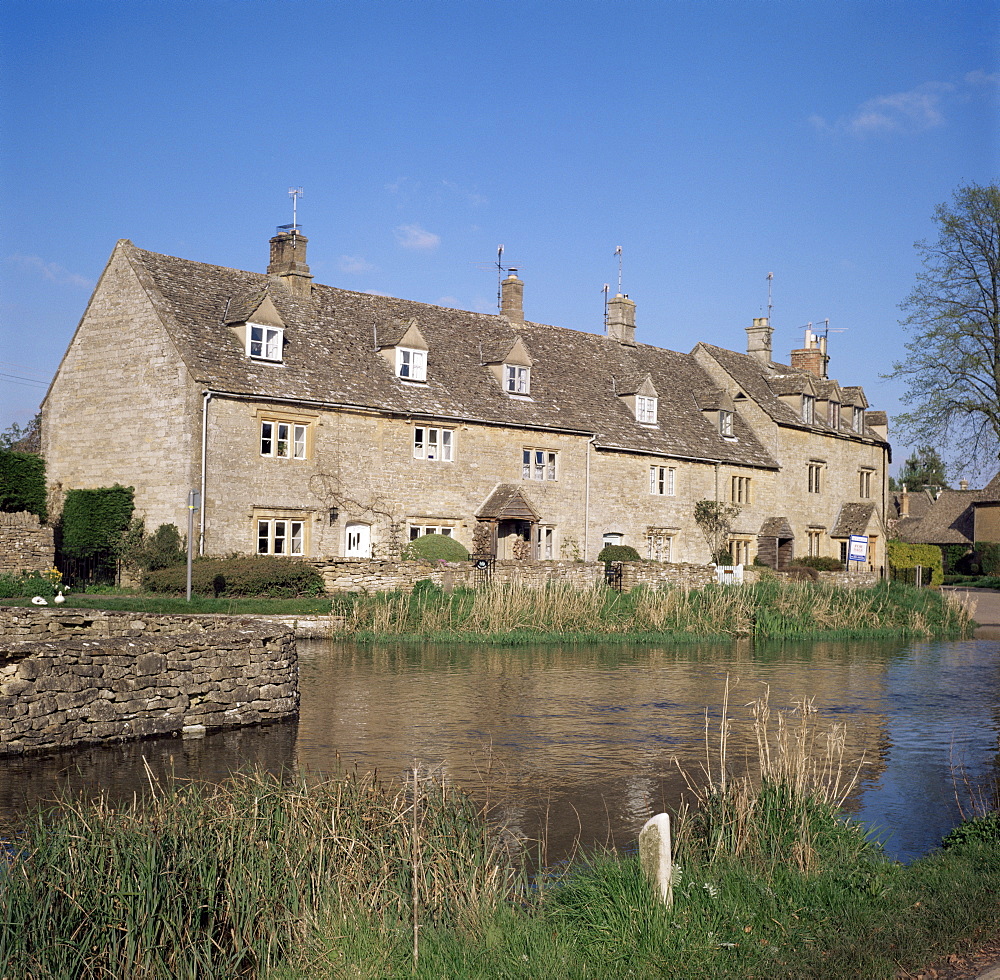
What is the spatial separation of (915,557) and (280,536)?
122 ft

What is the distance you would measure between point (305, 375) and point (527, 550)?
10.3 meters

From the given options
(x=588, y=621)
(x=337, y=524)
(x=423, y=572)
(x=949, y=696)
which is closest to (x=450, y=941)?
(x=949, y=696)

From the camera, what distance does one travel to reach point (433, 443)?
121 feet

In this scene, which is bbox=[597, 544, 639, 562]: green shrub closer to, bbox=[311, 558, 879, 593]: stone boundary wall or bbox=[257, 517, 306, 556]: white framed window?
bbox=[311, 558, 879, 593]: stone boundary wall

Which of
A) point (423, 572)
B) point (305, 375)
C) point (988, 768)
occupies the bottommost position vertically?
point (988, 768)

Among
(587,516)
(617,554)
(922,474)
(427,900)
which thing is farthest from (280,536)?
(922,474)

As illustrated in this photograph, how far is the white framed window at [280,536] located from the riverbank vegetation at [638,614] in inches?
232

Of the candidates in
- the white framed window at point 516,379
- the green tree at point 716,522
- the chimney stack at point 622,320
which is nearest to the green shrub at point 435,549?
the white framed window at point 516,379

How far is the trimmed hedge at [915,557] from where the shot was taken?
55.9 metres

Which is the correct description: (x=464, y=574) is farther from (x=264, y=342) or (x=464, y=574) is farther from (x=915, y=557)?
(x=915, y=557)

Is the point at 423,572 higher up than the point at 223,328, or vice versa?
the point at 223,328

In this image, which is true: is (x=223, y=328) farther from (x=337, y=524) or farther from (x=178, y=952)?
(x=178, y=952)

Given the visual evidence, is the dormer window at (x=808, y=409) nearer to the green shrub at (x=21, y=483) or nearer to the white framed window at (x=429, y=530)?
the white framed window at (x=429, y=530)

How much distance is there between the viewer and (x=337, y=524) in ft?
112
